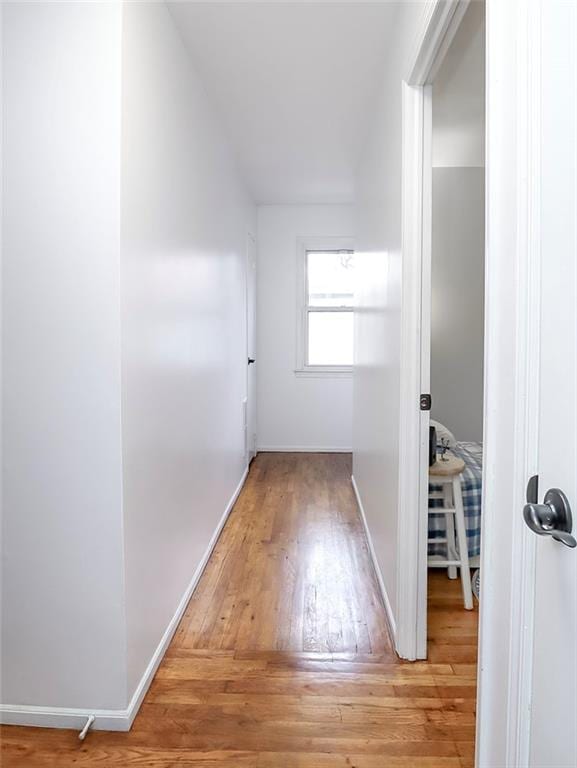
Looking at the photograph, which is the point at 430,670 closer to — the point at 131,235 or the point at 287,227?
the point at 131,235

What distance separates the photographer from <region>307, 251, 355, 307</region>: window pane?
5.21 metres

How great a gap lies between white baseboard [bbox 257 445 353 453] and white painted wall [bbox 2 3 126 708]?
378 centimetres

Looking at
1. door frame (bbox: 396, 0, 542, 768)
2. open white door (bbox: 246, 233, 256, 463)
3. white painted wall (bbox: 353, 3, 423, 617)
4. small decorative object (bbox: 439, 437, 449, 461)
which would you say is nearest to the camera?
door frame (bbox: 396, 0, 542, 768)

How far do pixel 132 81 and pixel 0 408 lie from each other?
1.11m

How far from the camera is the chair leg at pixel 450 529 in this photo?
2.44 metres

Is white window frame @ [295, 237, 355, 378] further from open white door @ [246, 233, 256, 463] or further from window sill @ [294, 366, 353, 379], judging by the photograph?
open white door @ [246, 233, 256, 463]

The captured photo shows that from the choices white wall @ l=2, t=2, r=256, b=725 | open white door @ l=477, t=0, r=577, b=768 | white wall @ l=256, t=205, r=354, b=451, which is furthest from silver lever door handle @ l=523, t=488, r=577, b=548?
white wall @ l=256, t=205, r=354, b=451

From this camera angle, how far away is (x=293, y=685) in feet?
5.60

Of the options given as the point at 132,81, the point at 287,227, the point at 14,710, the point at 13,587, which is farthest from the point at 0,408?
the point at 287,227

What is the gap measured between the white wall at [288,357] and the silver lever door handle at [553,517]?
14.7 ft

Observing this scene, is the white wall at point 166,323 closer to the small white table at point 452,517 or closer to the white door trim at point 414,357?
the white door trim at point 414,357

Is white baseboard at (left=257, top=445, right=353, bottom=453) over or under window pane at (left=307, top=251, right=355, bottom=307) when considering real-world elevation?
under

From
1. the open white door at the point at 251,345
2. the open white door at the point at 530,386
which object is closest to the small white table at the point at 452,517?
the open white door at the point at 530,386

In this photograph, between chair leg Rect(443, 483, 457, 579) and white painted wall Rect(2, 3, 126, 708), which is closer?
white painted wall Rect(2, 3, 126, 708)
